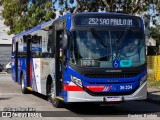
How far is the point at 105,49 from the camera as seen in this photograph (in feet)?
42.5

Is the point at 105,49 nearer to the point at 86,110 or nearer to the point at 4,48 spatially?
the point at 86,110

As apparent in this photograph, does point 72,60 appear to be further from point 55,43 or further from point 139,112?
point 139,112

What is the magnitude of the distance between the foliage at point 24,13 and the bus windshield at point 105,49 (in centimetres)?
2095

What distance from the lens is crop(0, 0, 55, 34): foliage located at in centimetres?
3527

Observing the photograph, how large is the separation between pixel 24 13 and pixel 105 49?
88.5 ft

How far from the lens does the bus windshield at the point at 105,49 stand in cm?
1283

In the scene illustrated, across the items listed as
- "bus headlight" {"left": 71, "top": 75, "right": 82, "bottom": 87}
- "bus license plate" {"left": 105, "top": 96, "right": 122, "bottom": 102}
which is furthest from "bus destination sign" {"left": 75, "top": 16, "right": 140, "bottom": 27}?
"bus license plate" {"left": 105, "top": 96, "right": 122, "bottom": 102}

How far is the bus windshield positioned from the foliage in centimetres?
Answer: 2095

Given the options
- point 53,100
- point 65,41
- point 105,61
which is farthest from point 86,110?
point 65,41

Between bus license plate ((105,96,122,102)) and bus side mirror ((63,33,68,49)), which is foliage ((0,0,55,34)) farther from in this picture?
bus license plate ((105,96,122,102))

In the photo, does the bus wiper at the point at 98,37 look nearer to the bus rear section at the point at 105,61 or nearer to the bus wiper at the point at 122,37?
the bus rear section at the point at 105,61

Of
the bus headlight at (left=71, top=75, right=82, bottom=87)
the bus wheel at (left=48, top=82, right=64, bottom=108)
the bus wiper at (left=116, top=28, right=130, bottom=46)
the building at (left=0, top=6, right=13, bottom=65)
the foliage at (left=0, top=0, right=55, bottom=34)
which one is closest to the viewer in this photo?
the bus headlight at (left=71, top=75, right=82, bottom=87)

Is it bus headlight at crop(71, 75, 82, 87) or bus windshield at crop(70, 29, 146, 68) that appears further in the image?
bus windshield at crop(70, 29, 146, 68)

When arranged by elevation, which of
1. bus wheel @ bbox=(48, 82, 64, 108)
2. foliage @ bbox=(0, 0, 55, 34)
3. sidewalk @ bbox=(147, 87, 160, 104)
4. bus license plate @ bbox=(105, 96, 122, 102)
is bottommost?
sidewalk @ bbox=(147, 87, 160, 104)
